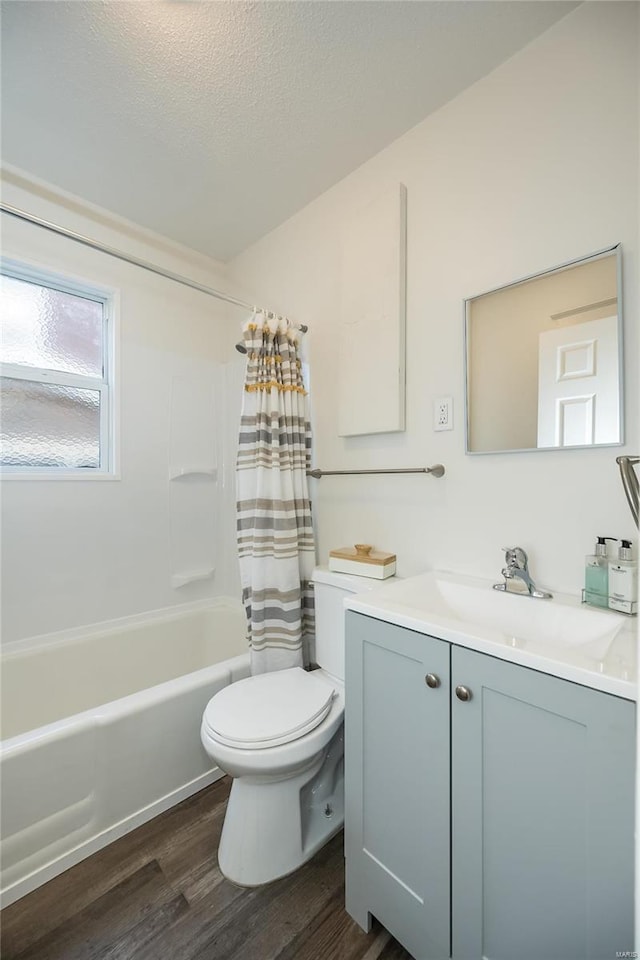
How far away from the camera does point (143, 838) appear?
1.29 metres

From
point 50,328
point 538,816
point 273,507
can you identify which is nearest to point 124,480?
point 50,328

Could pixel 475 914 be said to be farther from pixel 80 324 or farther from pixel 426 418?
pixel 80 324

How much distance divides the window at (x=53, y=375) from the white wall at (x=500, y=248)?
48.7 inches

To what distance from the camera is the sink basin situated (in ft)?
2.88

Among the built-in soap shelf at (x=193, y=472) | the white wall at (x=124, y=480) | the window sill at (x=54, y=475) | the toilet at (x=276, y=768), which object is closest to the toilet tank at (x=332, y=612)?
the toilet at (x=276, y=768)

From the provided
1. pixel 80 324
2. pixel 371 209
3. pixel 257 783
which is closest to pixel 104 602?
pixel 257 783

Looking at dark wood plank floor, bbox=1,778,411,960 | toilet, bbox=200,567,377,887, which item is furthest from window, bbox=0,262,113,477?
dark wood plank floor, bbox=1,778,411,960

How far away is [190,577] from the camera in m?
2.25

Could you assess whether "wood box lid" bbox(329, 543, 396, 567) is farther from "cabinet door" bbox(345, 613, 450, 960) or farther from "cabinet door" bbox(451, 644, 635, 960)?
"cabinet door" bbox(451, 644, 635, 960)

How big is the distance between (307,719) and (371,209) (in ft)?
6.24

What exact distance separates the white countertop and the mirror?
0.44m

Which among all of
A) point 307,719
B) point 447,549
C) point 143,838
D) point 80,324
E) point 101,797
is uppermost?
point 80,324

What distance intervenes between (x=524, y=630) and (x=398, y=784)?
51 centimetres

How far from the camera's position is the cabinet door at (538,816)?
2.03ft
